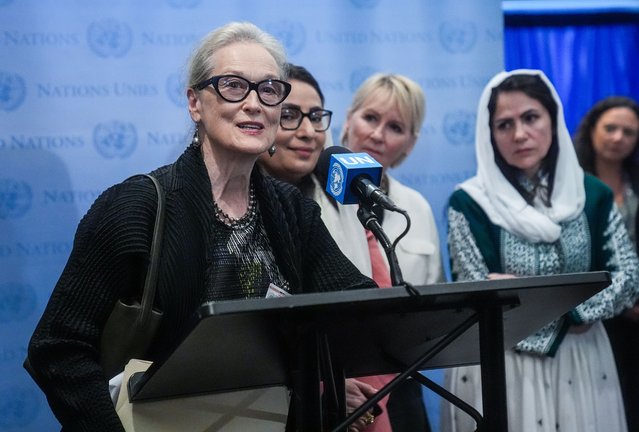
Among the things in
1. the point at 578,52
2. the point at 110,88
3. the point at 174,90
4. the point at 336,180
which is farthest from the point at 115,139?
the point at 578,52

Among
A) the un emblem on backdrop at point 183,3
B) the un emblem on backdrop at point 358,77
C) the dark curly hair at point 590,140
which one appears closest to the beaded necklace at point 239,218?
the un emblem on backdrop at point 183,3

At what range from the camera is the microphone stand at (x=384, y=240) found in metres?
1.58

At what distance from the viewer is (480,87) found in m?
3.90

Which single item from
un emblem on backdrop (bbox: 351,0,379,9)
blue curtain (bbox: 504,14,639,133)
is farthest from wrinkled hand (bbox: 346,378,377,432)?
blue curtain (bbox: 504,14,639,133)

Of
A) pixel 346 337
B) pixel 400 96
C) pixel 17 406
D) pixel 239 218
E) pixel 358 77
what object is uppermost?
pixel 358 77

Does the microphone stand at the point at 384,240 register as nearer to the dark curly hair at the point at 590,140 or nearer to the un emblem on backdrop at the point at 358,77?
the un emblem on backdrop at the point at 358,77

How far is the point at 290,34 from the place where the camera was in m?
3.67

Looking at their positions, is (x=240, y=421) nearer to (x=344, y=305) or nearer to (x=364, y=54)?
(x=344, y=305)

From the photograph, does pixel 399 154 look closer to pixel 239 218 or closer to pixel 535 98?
pixel 535 98

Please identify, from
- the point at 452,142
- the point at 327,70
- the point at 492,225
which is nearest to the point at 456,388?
the point at 492,225

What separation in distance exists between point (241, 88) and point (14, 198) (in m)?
1.48

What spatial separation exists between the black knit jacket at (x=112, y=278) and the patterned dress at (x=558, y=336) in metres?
1.29

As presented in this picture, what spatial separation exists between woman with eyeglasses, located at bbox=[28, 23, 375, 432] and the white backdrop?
49.7 inches

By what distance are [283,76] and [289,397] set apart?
816 millimetres
